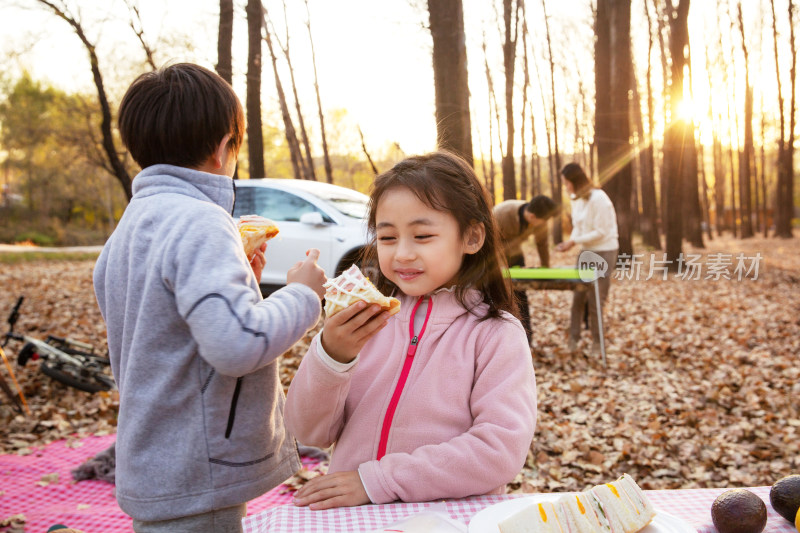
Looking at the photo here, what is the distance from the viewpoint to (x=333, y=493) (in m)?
1.41

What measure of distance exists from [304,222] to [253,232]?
6.37 m

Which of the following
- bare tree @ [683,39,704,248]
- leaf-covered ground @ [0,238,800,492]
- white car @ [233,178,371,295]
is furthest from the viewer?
bare tree @ [683,39,704,248]

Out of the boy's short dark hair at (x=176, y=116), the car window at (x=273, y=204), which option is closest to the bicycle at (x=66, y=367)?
the car window at (x=273, y=204)

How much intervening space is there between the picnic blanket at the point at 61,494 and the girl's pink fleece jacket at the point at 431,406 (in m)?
2.30

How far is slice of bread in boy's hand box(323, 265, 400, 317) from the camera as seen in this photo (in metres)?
1.40

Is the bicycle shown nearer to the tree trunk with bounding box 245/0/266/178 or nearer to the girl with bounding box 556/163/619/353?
the tree trunk with bounding box 245/0/266/178

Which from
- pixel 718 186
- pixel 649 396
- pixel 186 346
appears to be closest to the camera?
pixel 186 346

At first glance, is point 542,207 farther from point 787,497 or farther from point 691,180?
point 691,180

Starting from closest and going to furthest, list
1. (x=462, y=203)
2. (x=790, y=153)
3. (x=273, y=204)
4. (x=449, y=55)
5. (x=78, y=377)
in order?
1. (x=462, y=203)
2. (x=449, y=55)
3. (x=78, y=377)
4. (x=273, y=204)
5. (x=790, y=153)

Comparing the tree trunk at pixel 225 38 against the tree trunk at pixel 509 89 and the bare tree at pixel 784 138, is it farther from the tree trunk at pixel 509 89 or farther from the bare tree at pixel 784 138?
the bare tree at pixel 784 138

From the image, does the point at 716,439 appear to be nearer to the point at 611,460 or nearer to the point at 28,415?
the point at 611,460

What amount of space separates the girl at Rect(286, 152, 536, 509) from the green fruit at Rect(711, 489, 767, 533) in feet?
1.43

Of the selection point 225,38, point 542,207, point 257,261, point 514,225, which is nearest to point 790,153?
point 514,225

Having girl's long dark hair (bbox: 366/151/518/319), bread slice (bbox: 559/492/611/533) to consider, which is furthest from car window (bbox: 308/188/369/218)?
bread slice (bbox: 559/492/611/533)
